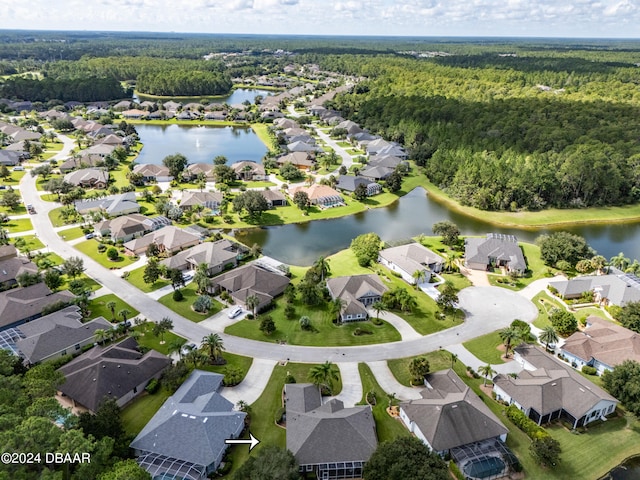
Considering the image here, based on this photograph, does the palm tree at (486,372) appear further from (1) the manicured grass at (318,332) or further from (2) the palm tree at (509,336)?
(1) the manicured grass at (318,332)

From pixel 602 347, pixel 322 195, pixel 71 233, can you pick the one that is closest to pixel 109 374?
pixel 71 233

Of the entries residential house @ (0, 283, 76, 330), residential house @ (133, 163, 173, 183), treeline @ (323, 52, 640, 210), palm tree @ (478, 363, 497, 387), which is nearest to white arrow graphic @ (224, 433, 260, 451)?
palm tree @ (478, 363, 497, 387)

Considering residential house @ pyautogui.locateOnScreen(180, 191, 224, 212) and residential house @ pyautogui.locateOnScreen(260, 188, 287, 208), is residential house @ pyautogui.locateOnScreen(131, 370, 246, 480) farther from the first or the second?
residential house @ pyautogui.locateOnScreen(260, 188, 287, 208)

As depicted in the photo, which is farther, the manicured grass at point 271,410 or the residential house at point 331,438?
the manicured grass at point 271,410

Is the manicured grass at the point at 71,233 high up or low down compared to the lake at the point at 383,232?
up

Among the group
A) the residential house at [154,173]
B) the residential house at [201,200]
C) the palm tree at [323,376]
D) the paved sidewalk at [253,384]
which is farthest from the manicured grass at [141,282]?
the residential house at [154,173]

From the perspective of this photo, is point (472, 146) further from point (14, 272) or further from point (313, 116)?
point (14, 272)
